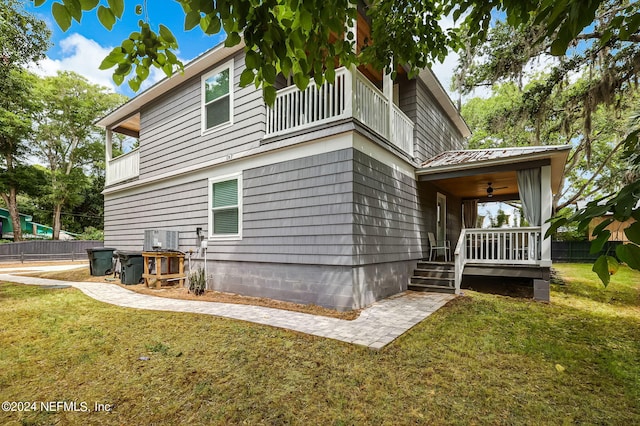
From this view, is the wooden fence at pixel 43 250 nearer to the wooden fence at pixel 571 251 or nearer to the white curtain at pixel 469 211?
the white curtain at pixel 469 211

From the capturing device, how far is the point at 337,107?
20.5 ft

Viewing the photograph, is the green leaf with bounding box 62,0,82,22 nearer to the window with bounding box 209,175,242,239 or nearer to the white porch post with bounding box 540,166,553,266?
the window with bounding box 209,175,242,239

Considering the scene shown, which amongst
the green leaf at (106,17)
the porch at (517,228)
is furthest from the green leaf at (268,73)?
the porch at (517,228)

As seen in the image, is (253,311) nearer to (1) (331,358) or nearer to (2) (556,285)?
(1) (331,358)

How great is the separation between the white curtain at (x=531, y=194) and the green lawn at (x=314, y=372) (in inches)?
111

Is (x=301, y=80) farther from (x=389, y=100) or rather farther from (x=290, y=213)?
(x=389, y=100)

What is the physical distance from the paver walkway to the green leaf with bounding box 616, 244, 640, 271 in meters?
2.99

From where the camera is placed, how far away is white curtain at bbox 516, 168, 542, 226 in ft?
24.0

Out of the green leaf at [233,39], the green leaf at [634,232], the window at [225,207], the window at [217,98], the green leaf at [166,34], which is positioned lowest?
the green leaf at [634,232]

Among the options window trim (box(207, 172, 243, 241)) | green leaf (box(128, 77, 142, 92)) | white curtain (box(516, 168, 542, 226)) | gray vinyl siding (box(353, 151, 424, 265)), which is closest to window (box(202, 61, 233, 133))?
window trim (box(207, 172, 243, 241))

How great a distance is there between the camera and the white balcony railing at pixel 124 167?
11044 mm

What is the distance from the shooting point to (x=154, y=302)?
21.0 ft

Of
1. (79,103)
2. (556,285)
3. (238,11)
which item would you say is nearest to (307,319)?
(238,11)

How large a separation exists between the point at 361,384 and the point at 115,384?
2292mm
